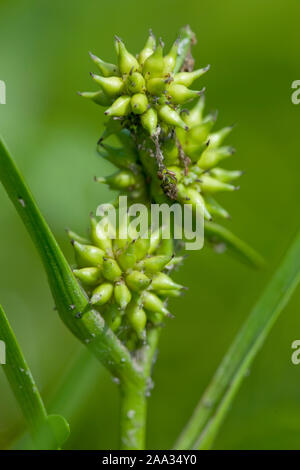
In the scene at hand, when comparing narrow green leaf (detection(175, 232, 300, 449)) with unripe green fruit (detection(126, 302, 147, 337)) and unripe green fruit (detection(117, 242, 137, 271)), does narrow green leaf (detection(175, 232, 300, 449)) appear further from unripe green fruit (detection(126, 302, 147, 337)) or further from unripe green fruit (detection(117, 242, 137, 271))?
unripe green fruit (detection(117, 242, 137, 271))

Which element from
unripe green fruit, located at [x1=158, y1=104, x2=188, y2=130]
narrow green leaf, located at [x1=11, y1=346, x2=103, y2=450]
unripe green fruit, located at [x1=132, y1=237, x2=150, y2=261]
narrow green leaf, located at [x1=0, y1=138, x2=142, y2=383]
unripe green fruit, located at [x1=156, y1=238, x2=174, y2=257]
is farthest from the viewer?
narrow green leaf, located at [x1=11, y1=346, x2=103, y2=450]

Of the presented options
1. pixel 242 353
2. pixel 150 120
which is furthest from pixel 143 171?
pixel 242 353

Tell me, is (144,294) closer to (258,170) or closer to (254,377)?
(254,377)

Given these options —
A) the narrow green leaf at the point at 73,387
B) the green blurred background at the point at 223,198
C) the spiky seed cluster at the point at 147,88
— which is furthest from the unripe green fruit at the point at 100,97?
the green blurred background at the point at 223,198

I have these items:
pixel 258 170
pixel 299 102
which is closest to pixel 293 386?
pixel 258 170

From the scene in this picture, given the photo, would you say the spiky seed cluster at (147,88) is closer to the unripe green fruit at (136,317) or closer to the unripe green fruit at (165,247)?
the unripe green fruit at (165,247)

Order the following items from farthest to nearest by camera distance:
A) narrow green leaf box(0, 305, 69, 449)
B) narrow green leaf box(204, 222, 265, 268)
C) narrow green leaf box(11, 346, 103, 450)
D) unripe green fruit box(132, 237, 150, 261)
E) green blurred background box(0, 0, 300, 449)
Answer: green blurred background box(0, 0, 300, 449) < narrow green leaf box(11, 346, 103, 450) < narrow green leaf box(204, 222, 265, 268) < unripe green fruit box(132, 237, 150, 261) < narrow green leaf box(0, 305, 69, 449)

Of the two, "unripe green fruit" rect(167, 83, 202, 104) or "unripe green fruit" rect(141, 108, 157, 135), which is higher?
"unripe green fruit" rect(167, 83, 202, 104)

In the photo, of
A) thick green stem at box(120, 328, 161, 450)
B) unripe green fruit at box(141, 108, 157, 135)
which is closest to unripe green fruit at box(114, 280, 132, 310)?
thick green stem at box(120, 328, 161, 450)

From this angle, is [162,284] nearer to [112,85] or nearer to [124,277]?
[124,277]
